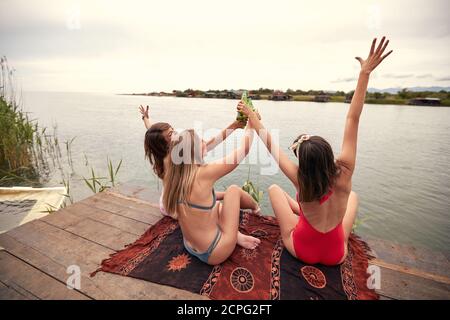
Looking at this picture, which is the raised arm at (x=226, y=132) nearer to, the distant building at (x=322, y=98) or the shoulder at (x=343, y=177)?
the shoulder at (x=343, y=177)

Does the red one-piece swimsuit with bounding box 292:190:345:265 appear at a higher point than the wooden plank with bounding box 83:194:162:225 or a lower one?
higher

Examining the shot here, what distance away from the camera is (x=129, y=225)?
285 centimetres

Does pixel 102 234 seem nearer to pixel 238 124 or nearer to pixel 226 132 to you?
pixel 226 132

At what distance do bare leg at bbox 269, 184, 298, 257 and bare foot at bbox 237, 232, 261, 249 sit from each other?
0.31m

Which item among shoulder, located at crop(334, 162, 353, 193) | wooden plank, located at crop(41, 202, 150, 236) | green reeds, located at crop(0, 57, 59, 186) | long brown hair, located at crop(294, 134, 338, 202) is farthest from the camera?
green reeds, located at crop(0, 57, 59, 186)

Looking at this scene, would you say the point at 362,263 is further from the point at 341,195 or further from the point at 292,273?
the point at 341,195

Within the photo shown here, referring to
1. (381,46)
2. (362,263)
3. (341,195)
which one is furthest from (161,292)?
(381,46)

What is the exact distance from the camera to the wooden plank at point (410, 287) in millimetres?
1863

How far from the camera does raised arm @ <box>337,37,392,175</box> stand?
1.81 m

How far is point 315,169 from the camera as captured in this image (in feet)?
5.72

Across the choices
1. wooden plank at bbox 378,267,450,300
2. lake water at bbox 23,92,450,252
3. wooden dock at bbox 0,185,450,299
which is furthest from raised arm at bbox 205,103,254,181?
lake water at bbox 23,92,450,252

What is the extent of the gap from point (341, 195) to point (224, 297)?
4.22 ft

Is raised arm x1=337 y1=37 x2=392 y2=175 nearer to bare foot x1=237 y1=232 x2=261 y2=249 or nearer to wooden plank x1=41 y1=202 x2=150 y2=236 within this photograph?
bare foot x1=237 y1=232 x2=261 y2=249

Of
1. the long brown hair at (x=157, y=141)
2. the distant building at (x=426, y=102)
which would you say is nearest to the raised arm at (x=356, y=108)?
the long brown hair at (x=157, y=141)
